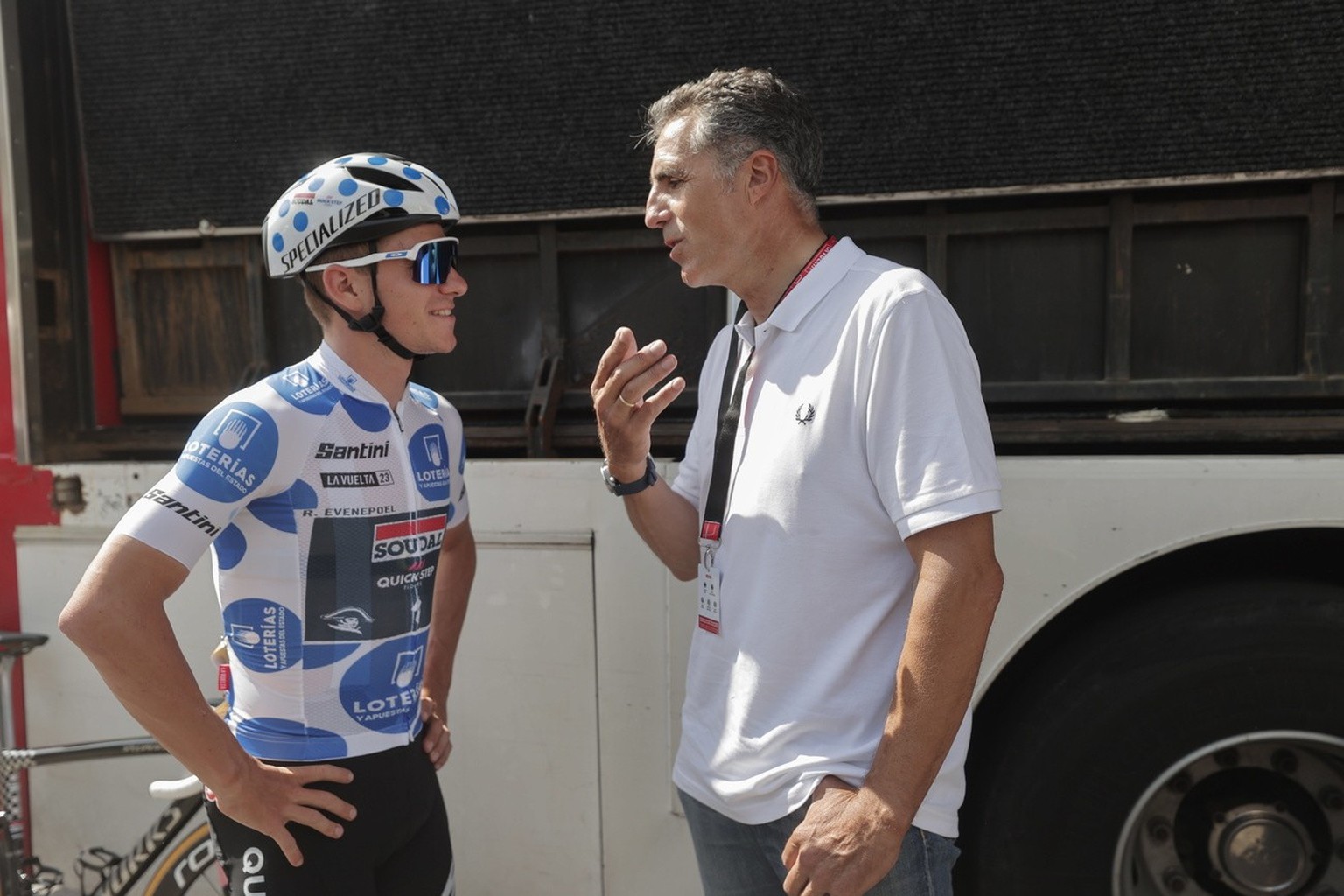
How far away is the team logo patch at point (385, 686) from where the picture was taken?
64.9 inches

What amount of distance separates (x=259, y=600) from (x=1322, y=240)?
7.31 feet

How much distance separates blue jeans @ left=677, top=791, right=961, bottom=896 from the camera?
1.40m

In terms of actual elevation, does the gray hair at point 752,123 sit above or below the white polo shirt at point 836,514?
above

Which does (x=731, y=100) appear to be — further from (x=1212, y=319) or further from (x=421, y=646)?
(x=1212, y=319)

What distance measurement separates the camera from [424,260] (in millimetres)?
1697

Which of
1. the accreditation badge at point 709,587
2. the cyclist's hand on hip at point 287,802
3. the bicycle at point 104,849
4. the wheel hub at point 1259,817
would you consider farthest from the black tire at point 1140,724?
the bicycle at point 104,849

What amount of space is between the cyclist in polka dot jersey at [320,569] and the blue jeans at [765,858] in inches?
20.0

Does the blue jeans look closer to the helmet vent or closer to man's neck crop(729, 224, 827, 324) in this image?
man's neck crop(729, 224, 827, 324)

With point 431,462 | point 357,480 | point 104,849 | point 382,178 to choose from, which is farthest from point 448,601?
point 104,849

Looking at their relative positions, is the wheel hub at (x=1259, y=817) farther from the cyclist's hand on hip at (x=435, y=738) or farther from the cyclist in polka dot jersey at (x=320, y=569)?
the cyclist in polka dot jersey at (x=320, y=569)

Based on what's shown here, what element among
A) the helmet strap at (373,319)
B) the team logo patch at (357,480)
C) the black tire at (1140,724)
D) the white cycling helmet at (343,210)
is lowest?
the black tire at (1140,724)

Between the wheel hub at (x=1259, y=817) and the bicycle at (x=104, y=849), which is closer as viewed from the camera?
the wheel hub at (x=1259, y=817)

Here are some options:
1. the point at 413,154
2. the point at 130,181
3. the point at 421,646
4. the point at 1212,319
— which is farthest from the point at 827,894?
the point at 130,181

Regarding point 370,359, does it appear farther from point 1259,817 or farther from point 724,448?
point 1259,817
